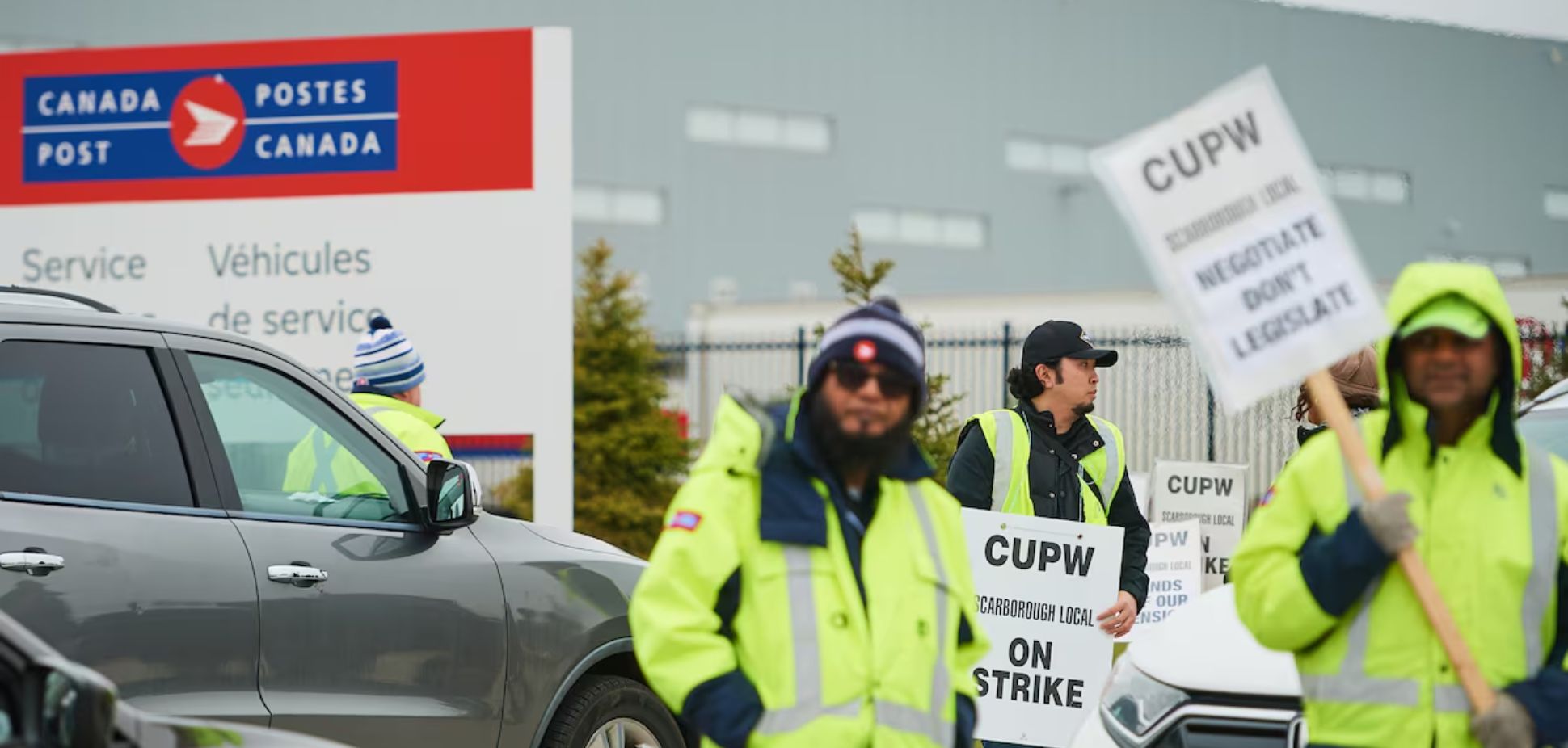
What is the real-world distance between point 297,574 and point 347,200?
705 cm

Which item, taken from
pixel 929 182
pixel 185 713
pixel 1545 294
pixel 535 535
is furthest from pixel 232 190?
pixel 929 182

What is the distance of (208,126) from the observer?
41.8 ft

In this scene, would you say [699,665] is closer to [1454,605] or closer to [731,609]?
[731,609]

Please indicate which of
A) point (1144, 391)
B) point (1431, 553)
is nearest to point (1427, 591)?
point (1431, 553)

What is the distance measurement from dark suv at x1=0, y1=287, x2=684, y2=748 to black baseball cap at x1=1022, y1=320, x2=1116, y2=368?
158cm

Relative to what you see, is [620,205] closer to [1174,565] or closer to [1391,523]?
[1174,565]

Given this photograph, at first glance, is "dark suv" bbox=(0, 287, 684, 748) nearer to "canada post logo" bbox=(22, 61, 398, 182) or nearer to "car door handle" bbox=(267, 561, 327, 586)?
"car door handle" bbox=(267, 561, 327, 586)

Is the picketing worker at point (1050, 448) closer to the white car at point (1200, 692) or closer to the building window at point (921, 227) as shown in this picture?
the white car at point (1200, 692)

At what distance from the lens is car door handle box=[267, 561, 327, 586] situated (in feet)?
18.8

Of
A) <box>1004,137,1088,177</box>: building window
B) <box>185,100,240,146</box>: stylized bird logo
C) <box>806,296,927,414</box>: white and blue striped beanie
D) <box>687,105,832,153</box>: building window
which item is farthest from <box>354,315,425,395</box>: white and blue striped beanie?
<box>1004,137,1088,177</box>: building window

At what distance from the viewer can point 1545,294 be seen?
25578 mm

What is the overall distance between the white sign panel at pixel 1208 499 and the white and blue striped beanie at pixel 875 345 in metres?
8.20

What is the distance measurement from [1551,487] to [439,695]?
3553 millimetres

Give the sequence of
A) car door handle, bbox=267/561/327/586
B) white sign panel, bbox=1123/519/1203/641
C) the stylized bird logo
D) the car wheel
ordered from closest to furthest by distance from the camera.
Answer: car door handle, bbox=267/561/327/586 → the car wheel → white sign panel, bbox=1123/519/1203/641 → the stylized bird logo
